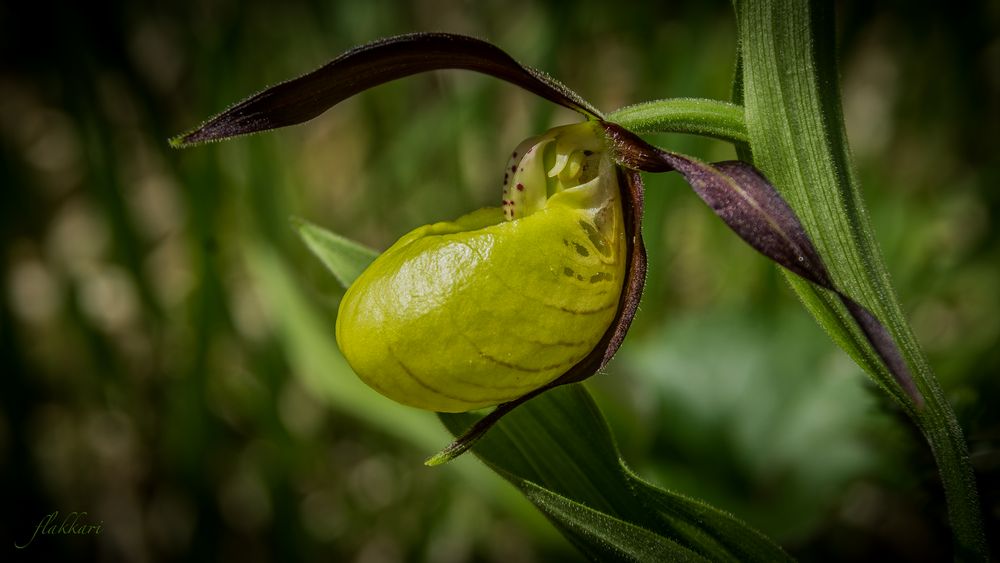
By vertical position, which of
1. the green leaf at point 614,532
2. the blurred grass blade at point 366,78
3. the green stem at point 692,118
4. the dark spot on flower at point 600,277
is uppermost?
the blurred grass blade at point 366,78

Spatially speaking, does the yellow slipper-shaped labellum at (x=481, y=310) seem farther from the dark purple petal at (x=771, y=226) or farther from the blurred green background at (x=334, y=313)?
the blurred green background at (x=334, y=313)
